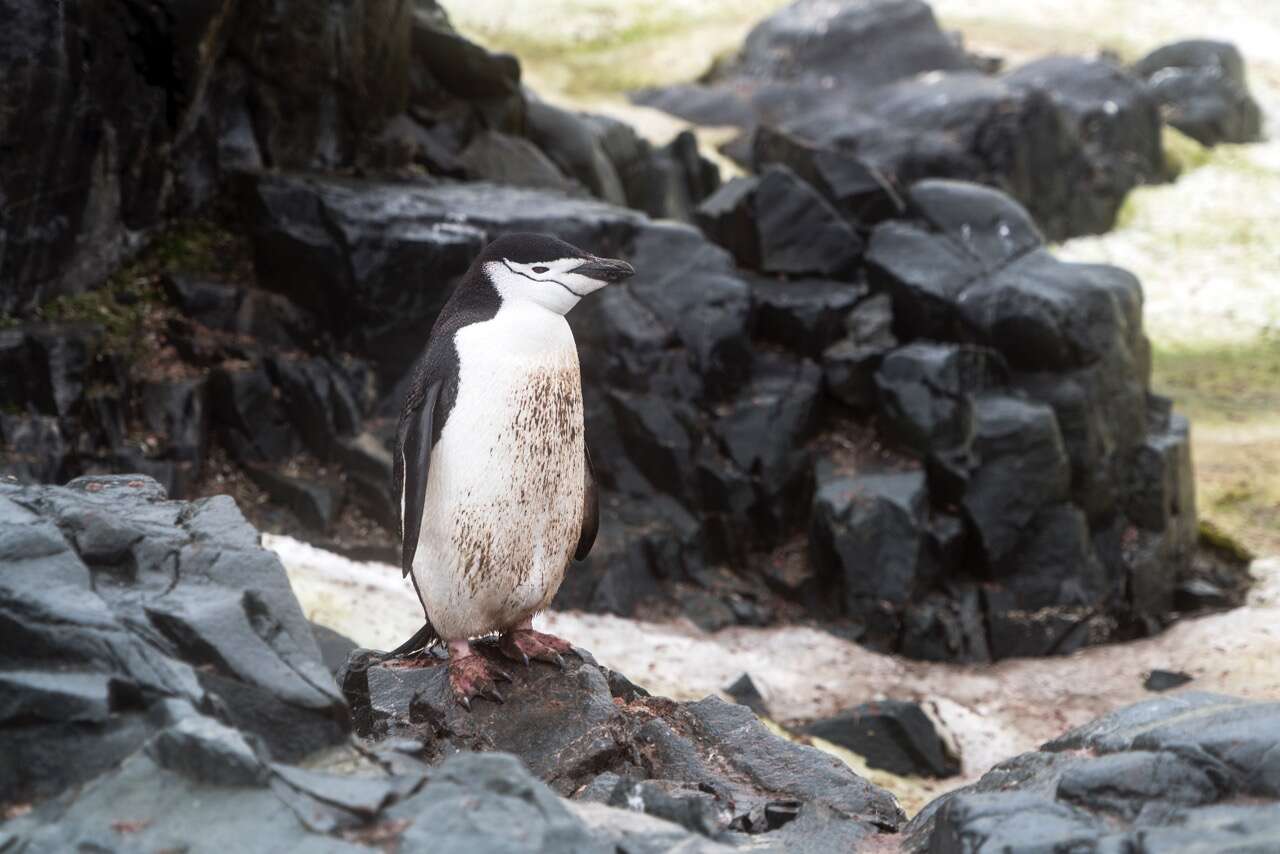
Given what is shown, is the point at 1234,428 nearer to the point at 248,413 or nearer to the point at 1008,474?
the point at 1008,474

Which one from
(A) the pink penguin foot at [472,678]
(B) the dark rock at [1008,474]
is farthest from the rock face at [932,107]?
(A) the pink penguin foot at [472,678]

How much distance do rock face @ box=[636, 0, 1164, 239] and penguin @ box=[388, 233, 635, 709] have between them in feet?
56.2

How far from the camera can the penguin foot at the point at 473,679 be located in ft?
15.9

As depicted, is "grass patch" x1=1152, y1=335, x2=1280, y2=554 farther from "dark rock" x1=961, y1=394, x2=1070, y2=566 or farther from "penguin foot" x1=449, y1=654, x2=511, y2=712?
"penguin foot" x1=449, y1=654, x2=511, y2=712

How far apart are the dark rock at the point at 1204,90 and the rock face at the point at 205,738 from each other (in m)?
28.7

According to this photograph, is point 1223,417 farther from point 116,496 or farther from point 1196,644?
point 116,496

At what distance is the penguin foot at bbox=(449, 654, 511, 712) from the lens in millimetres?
4832

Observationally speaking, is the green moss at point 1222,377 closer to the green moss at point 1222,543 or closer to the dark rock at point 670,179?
the green moss at point 1222,543

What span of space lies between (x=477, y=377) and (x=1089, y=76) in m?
25.2

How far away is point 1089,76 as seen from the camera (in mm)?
26859

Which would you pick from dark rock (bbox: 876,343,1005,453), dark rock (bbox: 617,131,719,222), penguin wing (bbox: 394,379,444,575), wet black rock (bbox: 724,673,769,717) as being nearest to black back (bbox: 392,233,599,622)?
penguin wing (bbox: 394,379,444,575)

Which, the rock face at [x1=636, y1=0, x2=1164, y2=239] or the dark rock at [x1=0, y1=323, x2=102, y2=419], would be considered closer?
the dark rock at [x1=0, y1=323, x2=102, y2=419]

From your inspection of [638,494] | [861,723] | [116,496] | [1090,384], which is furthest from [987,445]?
[116,496]

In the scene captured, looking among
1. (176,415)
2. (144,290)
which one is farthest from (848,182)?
(176,415)
